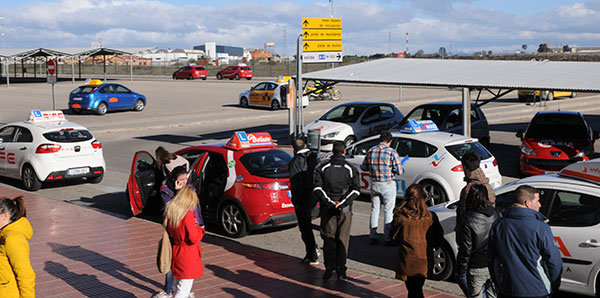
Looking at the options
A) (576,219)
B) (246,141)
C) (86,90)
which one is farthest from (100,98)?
(576,219)

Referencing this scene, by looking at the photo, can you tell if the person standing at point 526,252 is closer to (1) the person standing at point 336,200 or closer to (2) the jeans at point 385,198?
(1) the person standing at point 336,200

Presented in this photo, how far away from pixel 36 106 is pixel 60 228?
94.1ft

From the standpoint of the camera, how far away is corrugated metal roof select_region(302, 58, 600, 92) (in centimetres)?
1590

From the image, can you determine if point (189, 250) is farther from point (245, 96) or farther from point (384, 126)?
point (245, 96)

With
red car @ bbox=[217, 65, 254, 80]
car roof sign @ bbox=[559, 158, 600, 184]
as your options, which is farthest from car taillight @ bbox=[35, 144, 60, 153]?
red car @ bbox=[217, 65, 254, 80]

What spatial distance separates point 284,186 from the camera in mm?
10375

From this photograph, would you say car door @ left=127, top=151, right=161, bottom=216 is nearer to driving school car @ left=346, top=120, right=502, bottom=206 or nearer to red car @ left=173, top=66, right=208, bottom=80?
driving school car @ left=346, top=120, right=502, bottom=206

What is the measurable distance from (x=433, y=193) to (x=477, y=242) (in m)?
6.34

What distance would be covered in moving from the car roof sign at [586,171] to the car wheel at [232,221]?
491cm

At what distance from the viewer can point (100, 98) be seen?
3341 cm

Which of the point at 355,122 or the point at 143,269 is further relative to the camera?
the point at 355,122

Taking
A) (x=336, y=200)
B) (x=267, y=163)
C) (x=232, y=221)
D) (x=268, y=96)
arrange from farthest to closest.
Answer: (x=268, y=96) < (x=267, y=163) < (x=232, y=221) < (x=336, y=200)

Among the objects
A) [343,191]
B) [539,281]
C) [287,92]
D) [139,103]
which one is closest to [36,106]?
[139,103]

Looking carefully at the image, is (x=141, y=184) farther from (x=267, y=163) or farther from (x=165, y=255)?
(x=165, y=255)
